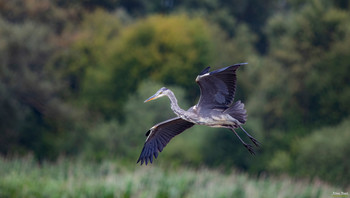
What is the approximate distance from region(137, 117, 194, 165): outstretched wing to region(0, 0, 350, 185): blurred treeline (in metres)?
18.4

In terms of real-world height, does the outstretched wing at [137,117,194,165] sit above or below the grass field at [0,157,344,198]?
above

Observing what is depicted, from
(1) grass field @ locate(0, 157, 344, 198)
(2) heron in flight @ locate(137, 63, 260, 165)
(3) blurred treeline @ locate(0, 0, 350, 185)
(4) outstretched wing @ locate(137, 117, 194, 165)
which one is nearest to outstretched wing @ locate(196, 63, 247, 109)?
(2) heron in flight @ locate(137, 63, 260, 165)

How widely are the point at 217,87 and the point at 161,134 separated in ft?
4.60

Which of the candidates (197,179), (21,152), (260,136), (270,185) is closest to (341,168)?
(260,136)

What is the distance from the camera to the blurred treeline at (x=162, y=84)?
1193 inches

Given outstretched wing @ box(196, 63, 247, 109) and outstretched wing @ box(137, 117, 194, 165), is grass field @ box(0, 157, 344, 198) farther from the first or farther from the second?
outstretched wing @ box(196, 63, 247, 109)

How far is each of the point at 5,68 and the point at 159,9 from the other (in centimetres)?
1552

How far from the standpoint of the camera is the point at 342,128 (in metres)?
30.0

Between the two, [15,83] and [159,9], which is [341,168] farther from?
[159,9]

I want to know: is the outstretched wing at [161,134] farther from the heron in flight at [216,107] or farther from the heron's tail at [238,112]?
the heron's tail at [238,112]

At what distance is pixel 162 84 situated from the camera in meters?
32.9

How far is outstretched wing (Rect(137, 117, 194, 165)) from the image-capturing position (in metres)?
9.36

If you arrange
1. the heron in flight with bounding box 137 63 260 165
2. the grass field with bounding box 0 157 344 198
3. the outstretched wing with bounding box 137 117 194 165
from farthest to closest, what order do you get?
the grass field with bounding box 0 157 344 198
the outstretched wing with bounding box 137 117 194 165
the heron in flight with bounding box 137 63 260 165

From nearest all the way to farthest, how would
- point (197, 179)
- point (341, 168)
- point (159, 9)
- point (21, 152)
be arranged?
point (197, 179) → point (341, 168) → point (21, 152) → point (159, 9)
